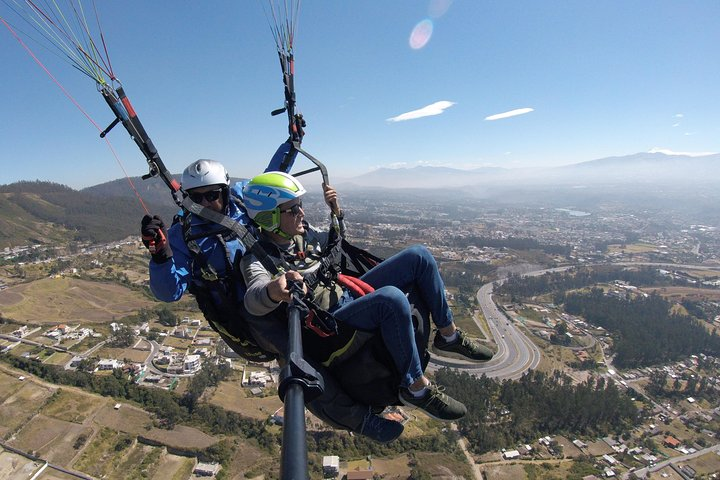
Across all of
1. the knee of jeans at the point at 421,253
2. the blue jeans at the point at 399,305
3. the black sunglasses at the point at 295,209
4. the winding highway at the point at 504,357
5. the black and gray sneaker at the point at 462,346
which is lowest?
the winding highway at the point at 504,357

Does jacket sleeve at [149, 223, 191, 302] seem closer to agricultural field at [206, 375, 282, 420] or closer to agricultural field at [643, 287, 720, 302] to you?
agricultural field at [206, 375, 282, 420]

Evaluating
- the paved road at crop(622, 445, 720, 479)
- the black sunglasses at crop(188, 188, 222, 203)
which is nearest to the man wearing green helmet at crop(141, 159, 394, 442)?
the black sunglasses at crop(188, 188, 222, 203)

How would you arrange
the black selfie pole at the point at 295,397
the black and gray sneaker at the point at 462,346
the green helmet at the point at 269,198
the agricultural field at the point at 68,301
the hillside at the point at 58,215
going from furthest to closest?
the hillside at the point at 58,215 < the agricultural field at the point at 68,301 < the black and gray sneaker at the point at 462,346 < the green helmet at the point at 269,198 < the black selfie pole at the point at 295,397

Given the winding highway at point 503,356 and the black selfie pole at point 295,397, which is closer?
the black selfie pole at point 295,397

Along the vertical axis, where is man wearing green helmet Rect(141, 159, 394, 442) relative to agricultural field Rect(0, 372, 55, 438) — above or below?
above

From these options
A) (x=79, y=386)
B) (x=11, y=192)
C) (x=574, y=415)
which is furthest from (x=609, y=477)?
(x=11, y=192)

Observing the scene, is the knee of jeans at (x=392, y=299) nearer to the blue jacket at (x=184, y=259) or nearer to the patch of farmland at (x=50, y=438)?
the blue jacket at (x=184, y=259)

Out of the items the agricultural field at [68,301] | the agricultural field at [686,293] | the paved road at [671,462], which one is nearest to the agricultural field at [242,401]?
the agricultural field at [68,301]

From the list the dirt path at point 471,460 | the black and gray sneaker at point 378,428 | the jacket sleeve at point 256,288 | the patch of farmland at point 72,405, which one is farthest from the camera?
the patch of farmland at point 72,405
